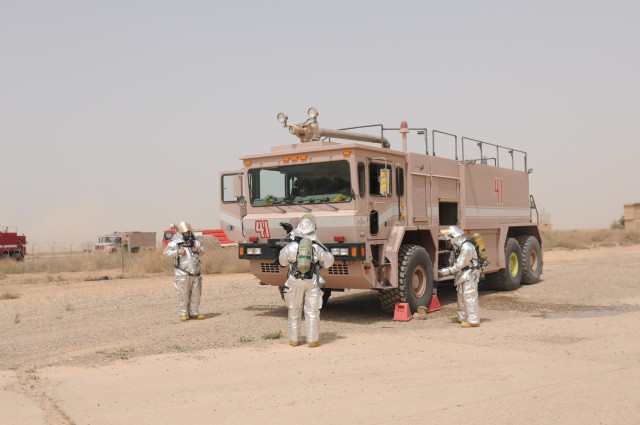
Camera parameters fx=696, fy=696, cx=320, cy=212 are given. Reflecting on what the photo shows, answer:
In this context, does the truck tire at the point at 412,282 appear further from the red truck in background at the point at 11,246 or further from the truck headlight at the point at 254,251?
the red truck in background at the point at 11,246

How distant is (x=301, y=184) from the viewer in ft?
38.9

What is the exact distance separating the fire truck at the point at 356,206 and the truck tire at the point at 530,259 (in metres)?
3.61

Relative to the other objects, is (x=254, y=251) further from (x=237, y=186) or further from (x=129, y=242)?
(x=129, y=242)

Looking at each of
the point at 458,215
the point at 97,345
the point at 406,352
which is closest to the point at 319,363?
the point at 406,352

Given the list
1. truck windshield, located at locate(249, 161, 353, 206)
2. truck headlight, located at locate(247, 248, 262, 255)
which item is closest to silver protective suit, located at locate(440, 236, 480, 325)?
truck windshield, located at locate(249, 161, 353, 206)

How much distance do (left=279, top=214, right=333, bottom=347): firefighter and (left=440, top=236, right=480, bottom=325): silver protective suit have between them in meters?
2.70

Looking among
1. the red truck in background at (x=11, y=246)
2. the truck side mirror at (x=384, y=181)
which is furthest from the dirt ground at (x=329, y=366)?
the red truck in background at (x=11, y=246)

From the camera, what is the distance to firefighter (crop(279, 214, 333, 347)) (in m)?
9.56

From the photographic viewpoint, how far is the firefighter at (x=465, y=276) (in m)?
11.3

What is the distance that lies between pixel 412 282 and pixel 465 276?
1212 millimetres

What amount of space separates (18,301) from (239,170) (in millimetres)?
7957

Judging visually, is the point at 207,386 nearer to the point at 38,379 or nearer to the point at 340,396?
the point at 340,396

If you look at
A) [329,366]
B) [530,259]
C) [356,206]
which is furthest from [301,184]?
[530,259]

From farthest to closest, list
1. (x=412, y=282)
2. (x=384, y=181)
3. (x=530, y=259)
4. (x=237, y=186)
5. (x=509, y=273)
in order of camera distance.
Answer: (x=530, y=259)
(x=509, y=273)
(x=237, y=186)
(x=412, y=282)
(x=384, y=181)
